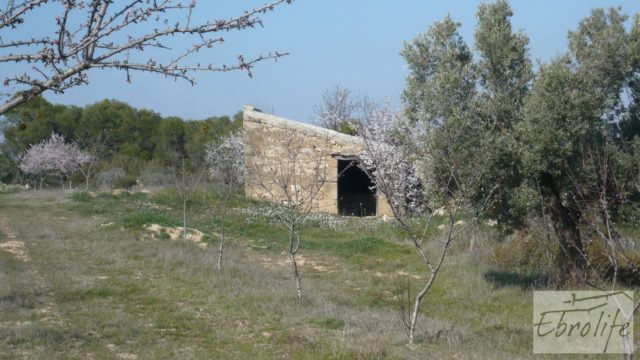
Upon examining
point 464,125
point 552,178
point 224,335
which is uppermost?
point 464,125

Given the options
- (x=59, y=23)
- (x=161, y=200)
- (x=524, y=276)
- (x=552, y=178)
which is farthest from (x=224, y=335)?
(x=161, y=200)

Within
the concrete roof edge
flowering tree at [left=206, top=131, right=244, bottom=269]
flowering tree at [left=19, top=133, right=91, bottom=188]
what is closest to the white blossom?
flowering tree at [left=19, top=133, right=91, bottom=188]

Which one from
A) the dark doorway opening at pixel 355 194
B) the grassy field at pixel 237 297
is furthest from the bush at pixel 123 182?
the grassy field at pixel 237 297

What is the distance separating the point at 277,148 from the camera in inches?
921

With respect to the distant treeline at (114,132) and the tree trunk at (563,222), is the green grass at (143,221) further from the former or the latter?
the distant treeline at (114,132)

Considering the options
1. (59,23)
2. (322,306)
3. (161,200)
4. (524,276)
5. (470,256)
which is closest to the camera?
(59,23)

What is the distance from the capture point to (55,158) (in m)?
35.5

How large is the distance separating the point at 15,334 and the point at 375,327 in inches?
154

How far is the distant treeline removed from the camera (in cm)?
4019

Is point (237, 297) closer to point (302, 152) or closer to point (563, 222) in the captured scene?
point (563, 222)

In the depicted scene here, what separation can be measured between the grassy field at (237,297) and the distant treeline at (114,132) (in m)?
22.8

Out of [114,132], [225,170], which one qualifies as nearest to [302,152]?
[225,170]

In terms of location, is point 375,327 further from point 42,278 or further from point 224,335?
point 42,278

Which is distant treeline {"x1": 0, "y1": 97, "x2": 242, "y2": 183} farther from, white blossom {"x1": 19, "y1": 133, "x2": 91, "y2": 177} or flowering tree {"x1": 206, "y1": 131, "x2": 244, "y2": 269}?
flowering tree {"x1": 206, "y1": 131, "x2": 244, "y2": 269}
